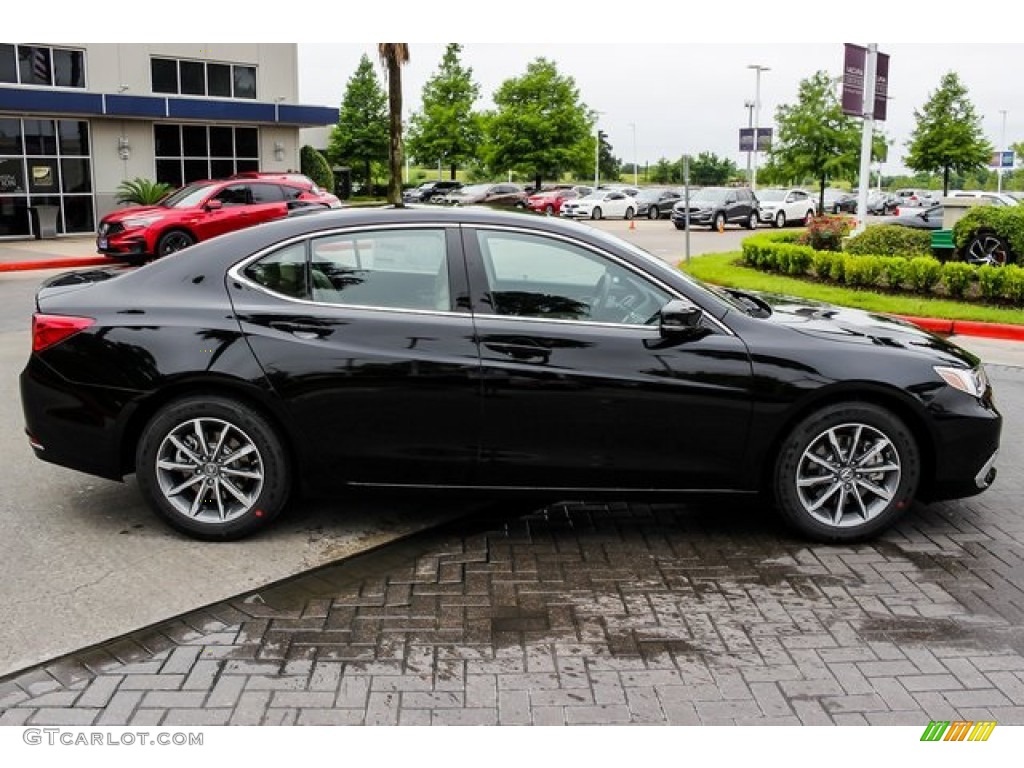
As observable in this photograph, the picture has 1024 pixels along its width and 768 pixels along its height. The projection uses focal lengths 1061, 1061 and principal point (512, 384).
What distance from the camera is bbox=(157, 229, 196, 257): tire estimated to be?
779 inches

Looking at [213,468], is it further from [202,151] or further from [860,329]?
[202,151]

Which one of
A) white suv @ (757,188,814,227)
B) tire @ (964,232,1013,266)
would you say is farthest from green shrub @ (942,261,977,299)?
white suv @ (757,188,814,227)

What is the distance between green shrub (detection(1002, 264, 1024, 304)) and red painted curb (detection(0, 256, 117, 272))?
647 inches

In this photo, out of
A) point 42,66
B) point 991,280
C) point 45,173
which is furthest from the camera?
point 45,173

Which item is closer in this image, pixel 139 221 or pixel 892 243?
pixel 892 243

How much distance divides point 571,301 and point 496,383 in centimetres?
55

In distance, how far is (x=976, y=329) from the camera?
1255 cm

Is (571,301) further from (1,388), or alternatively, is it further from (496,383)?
(1,388)

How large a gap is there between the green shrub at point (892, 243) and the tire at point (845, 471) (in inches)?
491

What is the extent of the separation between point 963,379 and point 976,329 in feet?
26.6

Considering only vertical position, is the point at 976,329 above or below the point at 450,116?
below

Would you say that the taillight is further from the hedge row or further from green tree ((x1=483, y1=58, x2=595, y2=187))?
green tree ((x1=483, y1=58, x2=595, y2=187))

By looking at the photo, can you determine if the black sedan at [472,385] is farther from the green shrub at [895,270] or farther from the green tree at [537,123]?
the green tree at [537,123]

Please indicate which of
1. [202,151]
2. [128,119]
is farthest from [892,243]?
[202,151]
